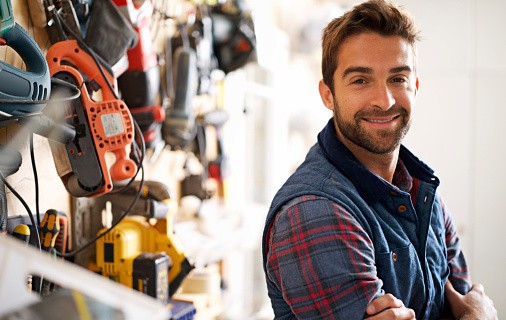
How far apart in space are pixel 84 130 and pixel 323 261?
64cm

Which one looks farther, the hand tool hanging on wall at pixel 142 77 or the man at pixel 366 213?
the hand tool hanging on wall at pixel 142 77

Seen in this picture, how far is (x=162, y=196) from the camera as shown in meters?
1.67

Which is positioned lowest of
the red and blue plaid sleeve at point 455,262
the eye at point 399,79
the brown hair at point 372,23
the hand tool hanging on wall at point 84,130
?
the red and blue plaid sleeve at point 455,262

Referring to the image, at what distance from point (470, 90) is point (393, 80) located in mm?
2839

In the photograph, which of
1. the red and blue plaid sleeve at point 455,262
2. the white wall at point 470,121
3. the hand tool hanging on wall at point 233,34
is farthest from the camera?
the white wall at point 470,121

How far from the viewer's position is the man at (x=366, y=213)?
1.08 meters

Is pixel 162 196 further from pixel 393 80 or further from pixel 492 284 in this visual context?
pixel 492 284

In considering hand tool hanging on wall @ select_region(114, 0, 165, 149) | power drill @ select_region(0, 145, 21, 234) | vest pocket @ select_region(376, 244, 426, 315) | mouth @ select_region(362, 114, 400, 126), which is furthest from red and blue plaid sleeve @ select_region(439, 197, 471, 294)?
power drill @ select_region(0, 145, 21, 234)

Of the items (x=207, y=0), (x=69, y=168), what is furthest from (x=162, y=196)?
(x=207, y=0)

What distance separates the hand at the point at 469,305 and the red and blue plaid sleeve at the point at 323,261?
422mm

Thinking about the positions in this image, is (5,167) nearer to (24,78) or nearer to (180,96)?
(24,78)

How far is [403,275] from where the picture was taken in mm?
1230

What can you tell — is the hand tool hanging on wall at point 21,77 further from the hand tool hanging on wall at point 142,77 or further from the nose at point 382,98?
the nose at point 382,98

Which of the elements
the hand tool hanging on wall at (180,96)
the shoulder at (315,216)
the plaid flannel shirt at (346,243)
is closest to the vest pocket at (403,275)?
the plaid flannel shirt at (346,243)
